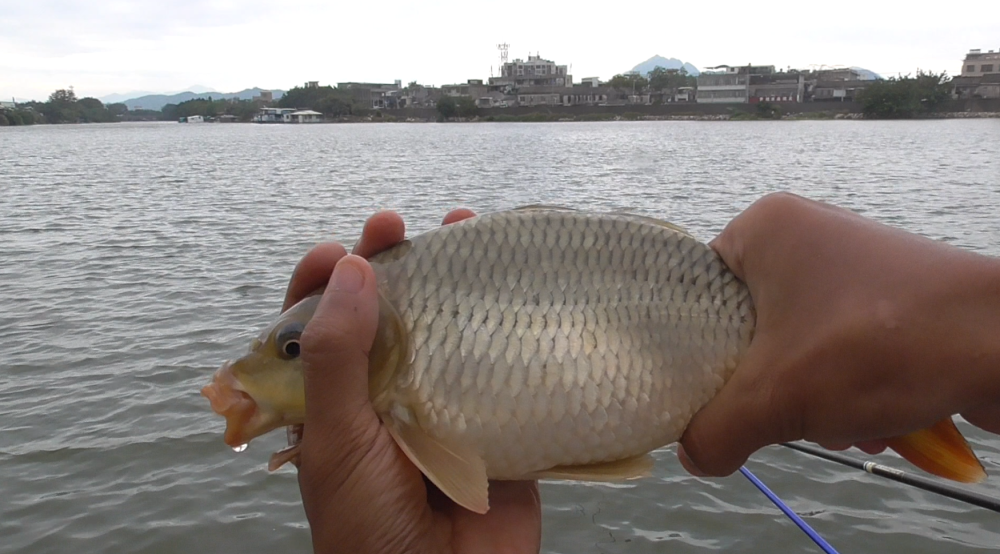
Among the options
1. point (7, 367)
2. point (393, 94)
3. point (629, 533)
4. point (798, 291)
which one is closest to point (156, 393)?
point (7, 367)

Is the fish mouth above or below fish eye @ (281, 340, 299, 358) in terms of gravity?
below

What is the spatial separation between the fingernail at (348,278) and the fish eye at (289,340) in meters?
0.23

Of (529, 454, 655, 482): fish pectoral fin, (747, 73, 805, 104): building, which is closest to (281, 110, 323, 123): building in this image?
(747, 73, 805, 104): building

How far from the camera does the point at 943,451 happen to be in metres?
1.70

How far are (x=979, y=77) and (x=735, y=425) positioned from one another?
143959 mm

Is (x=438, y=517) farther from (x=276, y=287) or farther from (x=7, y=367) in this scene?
(x=276, y=287)

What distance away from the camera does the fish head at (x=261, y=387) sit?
1953 millimetres

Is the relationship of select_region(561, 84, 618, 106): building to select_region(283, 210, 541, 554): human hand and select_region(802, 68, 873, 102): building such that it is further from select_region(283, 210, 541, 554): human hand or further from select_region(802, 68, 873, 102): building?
select_region(283, 210, 541, 554): human hand

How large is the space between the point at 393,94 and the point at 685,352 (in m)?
180

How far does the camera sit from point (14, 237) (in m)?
16.3

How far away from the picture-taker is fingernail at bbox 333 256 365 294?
183cm

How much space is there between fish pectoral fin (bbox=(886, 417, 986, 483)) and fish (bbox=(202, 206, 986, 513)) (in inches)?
17.1

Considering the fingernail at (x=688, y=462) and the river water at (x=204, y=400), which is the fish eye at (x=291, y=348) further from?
the river water at (x=204, y=400)

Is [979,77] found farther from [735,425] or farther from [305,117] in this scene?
[735,425]
